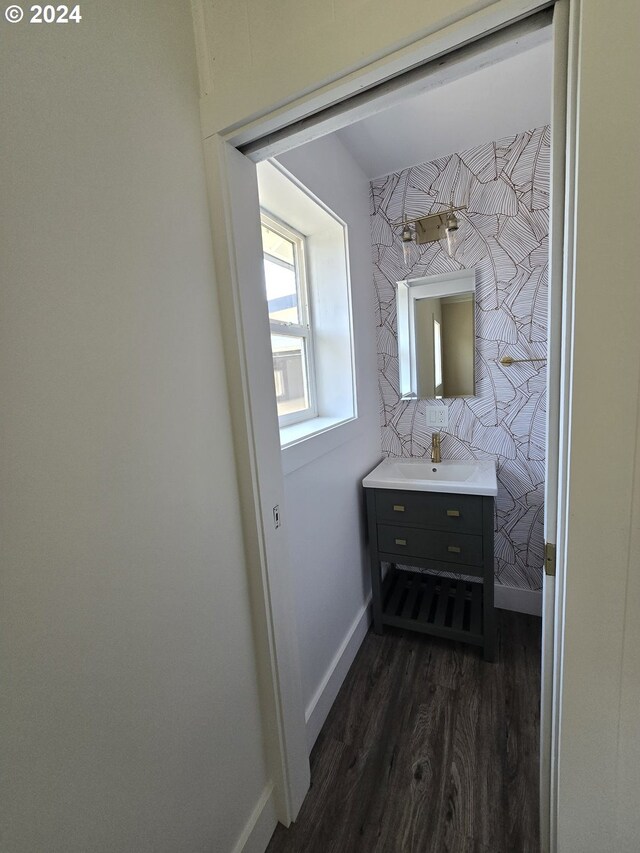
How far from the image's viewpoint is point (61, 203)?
56cm

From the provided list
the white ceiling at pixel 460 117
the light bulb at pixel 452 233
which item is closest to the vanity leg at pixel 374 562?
the light bulb at pixel 452 233

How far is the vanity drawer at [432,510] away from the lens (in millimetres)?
1604

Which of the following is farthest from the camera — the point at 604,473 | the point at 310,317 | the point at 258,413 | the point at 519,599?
the point at 519,599

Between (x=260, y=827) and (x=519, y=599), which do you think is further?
(x=519, y=599)

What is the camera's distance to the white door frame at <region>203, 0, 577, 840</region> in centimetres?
59

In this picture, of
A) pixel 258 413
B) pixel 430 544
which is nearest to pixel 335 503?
pixel 430 544

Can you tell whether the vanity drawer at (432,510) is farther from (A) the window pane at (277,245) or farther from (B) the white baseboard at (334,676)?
(A) the window pane at (277,245)

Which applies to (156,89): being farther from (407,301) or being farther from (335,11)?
(407,301)

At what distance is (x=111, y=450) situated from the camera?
24.7 inches

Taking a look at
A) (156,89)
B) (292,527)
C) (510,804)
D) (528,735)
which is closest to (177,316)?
(156,89)

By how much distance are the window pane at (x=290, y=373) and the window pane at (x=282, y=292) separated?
0.36ft

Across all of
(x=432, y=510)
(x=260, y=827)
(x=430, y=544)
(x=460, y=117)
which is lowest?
(x=260, y=827)

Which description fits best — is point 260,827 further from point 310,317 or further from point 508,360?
point 508,360

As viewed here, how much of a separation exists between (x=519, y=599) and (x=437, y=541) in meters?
0.74
